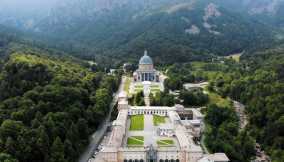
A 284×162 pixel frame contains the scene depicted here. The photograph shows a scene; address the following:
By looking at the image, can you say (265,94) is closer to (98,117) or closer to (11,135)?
(98,117)

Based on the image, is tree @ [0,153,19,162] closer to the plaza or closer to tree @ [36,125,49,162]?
tree @ [36,125,49,162]

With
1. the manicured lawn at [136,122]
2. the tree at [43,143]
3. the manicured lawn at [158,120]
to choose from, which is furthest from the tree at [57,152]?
the manicured lawn at [158,120]

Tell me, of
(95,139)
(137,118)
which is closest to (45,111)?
(95,139)

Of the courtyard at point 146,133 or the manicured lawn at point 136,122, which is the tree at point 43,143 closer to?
the courtyard at point 146,133

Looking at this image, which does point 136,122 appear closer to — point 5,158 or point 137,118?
point 137,118

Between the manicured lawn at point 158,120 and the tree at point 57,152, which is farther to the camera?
the manicured lawn at point 158,120

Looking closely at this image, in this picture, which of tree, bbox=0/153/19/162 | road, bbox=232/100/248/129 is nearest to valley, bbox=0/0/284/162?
tree, bbox=0/153/19/162

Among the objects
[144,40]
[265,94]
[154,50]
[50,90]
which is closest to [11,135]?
[50,90]
